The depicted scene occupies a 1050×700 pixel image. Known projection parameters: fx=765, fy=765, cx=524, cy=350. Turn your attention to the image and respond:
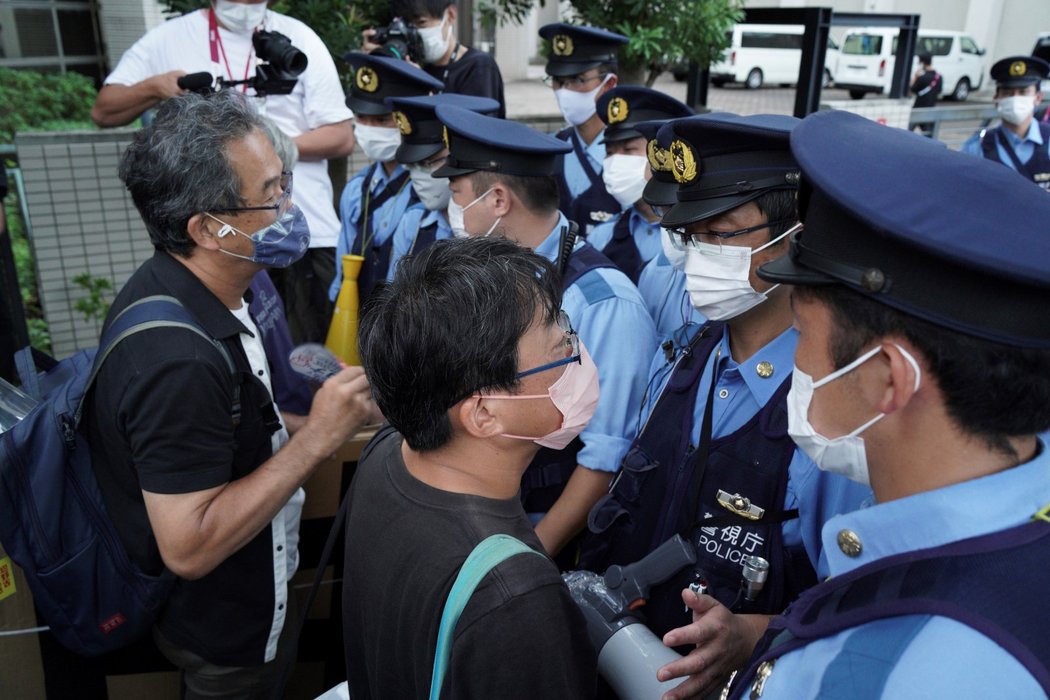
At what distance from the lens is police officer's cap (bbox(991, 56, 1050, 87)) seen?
293 inches

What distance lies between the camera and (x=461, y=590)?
1.35 metres

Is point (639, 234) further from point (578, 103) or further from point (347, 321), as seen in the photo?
point (578, 103)

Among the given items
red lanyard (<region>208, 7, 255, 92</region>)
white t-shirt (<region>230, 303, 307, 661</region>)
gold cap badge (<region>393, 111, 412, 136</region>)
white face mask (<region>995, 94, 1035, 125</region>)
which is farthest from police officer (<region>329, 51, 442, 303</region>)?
white face mask (<region>995, 94, 1035, 125</region>)

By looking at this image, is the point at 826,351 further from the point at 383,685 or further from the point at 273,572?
A: the point at 273,572

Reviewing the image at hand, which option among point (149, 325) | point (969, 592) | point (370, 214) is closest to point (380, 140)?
point (370, 214)

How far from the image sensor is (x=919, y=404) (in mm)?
1178

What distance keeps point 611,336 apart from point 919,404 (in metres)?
1.38

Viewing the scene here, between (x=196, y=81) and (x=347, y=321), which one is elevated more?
(x=196, y=81)

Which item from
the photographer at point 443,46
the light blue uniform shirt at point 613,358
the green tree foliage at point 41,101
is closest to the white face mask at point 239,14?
the photographer at point 443,46

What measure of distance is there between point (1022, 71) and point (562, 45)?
5.00 meters

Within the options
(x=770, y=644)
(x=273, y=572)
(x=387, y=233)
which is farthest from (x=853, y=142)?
(x=387, y=233)

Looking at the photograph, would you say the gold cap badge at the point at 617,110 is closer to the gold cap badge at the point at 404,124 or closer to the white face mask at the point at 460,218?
the gold cap badge at the point at 404,124

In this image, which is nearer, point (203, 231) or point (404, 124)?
point (203, 231)

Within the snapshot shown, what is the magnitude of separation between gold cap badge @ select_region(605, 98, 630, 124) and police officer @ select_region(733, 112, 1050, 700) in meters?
3.10
